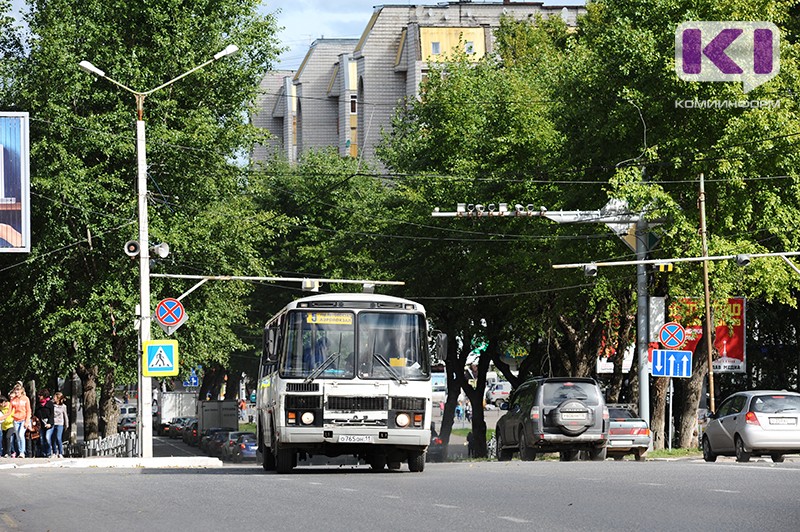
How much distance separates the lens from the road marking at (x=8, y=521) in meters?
14.2

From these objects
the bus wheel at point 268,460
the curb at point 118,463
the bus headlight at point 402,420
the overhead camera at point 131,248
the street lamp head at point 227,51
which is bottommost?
the curb at point 118,463

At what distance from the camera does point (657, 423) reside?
49125 mm

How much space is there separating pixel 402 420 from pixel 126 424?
73394 millimetres

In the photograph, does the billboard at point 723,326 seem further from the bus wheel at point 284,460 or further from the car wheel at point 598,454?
the bus wheel at point 284,460

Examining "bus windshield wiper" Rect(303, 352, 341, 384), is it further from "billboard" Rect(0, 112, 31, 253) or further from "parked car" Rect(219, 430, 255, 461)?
"parked car" Rect(219, 430, 255, 461)

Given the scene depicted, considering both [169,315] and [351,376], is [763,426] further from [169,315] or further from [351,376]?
[169,315]

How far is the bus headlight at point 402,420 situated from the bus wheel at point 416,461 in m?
1.30

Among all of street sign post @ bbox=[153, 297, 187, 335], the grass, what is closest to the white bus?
street sign post @ bbox=[153, 297, 187, 335]

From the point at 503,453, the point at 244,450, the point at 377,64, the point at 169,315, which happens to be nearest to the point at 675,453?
the point at 503,453

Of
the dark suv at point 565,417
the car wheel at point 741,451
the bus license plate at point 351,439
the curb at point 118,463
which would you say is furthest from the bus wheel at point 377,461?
the car wheel at point 741,451

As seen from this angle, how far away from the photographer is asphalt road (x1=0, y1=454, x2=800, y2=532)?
13.3 metres

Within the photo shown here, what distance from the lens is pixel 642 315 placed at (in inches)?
1761

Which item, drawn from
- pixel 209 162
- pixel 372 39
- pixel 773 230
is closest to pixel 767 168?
pixel 773 230

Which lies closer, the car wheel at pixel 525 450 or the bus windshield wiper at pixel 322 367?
the bus windshield wiper at pixel 322 367
